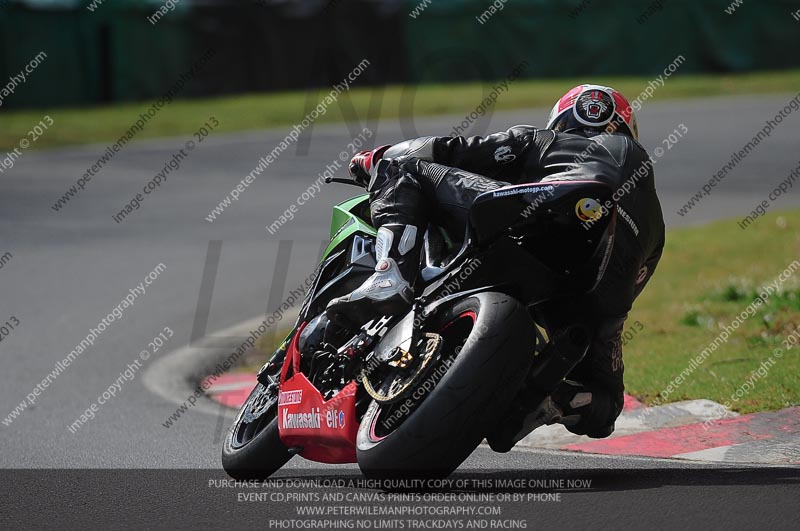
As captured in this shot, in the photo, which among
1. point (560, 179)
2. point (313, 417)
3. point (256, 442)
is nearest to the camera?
point (560, 179)

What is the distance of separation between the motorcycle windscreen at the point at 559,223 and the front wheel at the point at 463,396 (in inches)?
13.9

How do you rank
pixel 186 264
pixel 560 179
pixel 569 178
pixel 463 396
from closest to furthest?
pixel 463 396
pixel 560 179
pixel 569 178
pixel 186 264

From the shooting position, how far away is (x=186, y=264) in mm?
12836

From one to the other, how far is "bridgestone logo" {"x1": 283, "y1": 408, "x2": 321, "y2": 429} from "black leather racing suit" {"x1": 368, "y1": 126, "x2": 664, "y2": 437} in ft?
2.72

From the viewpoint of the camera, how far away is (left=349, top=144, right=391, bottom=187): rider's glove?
5789 millimetres

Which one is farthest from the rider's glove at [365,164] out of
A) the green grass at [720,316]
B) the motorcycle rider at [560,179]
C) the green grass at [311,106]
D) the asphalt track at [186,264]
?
the green grass at [311,106]

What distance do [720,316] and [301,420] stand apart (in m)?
4.90

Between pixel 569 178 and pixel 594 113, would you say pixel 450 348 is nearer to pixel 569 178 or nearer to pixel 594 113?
pixel 569 178

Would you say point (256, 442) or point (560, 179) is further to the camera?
point (256, 442)

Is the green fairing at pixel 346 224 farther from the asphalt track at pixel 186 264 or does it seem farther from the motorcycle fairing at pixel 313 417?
the asphalt track at pixel 186 264

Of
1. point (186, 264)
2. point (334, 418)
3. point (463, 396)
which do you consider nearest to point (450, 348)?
point (463, 396)

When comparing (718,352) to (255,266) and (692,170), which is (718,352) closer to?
(255,266)

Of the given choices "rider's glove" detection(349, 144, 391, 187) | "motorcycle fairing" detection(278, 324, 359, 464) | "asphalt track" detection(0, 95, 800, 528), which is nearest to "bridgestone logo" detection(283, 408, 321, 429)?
"motorcycle fairing" detection(278, 324, 359, 464)

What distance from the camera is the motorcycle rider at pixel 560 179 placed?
17.1ft
